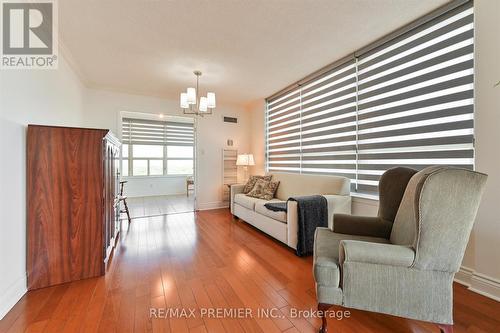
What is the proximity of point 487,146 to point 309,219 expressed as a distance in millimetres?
1665

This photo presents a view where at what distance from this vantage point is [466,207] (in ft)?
3.75

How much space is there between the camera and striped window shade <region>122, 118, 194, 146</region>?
659 centimetres

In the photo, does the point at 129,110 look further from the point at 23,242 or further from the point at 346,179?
the point at 346,179

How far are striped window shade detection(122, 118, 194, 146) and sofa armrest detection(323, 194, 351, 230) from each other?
6.07 meters

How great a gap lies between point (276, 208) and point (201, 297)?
141 centimetres

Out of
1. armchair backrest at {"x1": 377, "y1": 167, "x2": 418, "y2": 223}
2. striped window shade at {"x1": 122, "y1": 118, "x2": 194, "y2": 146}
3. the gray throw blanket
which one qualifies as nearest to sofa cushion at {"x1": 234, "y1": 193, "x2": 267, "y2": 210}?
the gray throw blanket

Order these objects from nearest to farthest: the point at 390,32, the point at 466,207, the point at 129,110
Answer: the point at 466,207
the point at 390,32
the point at 129,110

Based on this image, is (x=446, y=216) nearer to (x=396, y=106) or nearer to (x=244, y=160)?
(x=396, y=106)

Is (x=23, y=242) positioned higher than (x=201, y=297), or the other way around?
(x=23, y=242)

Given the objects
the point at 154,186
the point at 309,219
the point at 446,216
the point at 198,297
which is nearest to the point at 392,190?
the point at 446,216

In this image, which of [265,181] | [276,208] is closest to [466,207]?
[276,208]

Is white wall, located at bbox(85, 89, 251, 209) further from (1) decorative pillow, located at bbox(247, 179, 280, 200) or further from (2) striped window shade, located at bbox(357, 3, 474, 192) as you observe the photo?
(2) striped window shade, located at bbox(357, 3, 474, 192)

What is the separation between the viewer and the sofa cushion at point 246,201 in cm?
334

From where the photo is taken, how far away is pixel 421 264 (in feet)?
3.86
